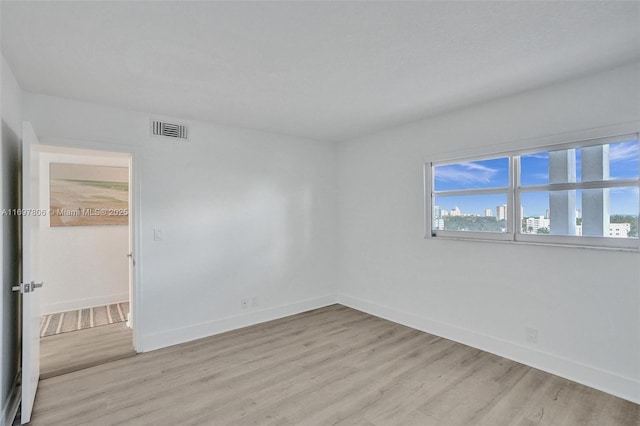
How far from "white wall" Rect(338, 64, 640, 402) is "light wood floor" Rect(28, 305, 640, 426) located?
0.28 m

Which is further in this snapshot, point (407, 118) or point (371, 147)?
point (371, 147)

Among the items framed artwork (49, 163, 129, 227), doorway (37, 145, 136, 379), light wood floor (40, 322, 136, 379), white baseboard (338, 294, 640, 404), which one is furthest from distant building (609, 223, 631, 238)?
framed artwork (49, 163, 129, 227)

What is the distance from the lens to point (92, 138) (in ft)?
10.3

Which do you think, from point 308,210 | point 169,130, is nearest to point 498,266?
point 308,210

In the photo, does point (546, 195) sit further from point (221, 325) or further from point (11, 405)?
point (11, 405)

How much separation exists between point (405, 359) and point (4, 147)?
376cm

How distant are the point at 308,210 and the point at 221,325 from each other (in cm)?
200

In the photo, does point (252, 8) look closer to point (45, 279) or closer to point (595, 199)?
point (595, 199)

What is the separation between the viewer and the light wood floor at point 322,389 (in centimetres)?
225

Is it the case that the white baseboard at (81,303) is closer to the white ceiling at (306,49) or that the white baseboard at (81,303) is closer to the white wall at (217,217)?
the white wall at (217,217)

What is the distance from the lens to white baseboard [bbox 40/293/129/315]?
455 centimetres

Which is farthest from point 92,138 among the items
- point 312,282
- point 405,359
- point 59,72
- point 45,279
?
point 405,359

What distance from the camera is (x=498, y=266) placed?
126 inches

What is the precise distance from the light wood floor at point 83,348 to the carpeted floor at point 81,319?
185 millimetres
